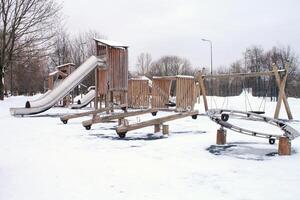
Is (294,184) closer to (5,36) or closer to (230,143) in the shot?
(230,143)

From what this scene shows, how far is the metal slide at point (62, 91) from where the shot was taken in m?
20.5

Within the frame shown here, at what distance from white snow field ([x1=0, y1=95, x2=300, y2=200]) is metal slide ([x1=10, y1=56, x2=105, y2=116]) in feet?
32.7

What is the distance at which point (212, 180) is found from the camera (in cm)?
601

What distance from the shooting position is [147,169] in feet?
22.4

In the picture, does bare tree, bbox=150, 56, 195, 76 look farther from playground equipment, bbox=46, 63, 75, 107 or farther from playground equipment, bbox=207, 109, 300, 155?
playground equipment, bbox=207, 109, 300, 155

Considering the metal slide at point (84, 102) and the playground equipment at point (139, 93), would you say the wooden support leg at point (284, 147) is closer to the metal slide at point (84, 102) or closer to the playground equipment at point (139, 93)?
the playground equipment at point (139, 93)

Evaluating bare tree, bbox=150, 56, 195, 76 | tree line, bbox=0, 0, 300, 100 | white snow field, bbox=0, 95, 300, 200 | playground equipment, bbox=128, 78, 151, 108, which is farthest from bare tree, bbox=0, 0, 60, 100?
bare tree, bbox=150, 56, 195, 76

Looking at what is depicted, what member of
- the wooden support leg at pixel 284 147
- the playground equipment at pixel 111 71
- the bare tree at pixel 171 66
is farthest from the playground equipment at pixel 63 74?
the bare tree at pixel 171 66

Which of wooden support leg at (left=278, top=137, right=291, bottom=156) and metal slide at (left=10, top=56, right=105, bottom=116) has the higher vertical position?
metal slide at (left=10, top=56, right=105, bottom=116)

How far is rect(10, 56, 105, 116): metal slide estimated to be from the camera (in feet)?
67.2

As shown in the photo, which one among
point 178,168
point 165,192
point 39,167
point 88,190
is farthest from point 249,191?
point 39,167

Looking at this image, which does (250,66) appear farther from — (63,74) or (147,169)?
(147,169)

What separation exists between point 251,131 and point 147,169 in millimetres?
3692

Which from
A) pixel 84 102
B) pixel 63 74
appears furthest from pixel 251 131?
pixel 63 74
